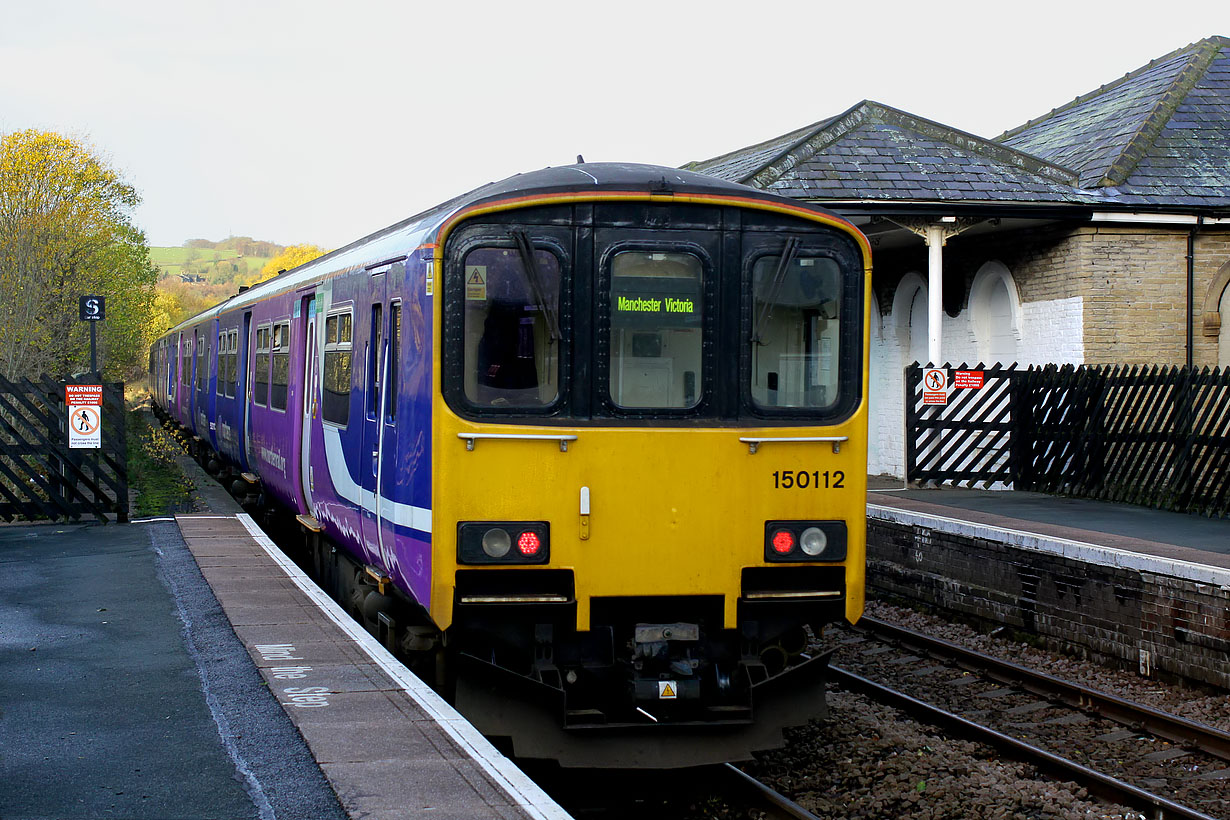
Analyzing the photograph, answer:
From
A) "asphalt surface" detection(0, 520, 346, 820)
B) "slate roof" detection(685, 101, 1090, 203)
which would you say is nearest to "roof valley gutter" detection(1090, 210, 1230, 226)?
"slate roof" detection(685, 101, 1090, 203)

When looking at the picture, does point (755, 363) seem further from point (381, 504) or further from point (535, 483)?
point (381, 504)

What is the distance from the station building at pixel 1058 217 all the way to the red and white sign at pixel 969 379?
1512 mm

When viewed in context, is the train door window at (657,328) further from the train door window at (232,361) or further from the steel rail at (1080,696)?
the train door window at (232,361)

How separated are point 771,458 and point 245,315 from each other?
33.0 ft

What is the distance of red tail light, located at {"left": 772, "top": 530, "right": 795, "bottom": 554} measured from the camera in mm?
6043

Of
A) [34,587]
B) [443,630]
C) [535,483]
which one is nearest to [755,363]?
[535,483]

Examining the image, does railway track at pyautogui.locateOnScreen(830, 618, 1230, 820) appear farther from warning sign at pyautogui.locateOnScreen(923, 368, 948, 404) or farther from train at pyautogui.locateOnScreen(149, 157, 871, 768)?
warning sign at pyautogui.locateOnScreen(923, 368, 948, 404)

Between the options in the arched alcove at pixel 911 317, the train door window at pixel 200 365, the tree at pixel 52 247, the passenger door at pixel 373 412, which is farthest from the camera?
the tree at pixel 52 247

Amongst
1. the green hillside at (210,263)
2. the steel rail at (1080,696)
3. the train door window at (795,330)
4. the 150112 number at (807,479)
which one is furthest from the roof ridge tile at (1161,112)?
the green hillside at (210,263)

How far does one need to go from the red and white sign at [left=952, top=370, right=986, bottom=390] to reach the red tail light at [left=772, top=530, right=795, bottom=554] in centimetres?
Result: 1037

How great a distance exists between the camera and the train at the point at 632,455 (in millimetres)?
5750

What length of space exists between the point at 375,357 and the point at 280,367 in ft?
15.0

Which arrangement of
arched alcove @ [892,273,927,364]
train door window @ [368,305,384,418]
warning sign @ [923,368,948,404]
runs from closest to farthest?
train door window @ [368,305,384,418]
warning sign @ [923,368,948,404]
arched alcove @ [892,273,927,364]

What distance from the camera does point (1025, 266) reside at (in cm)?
1794
